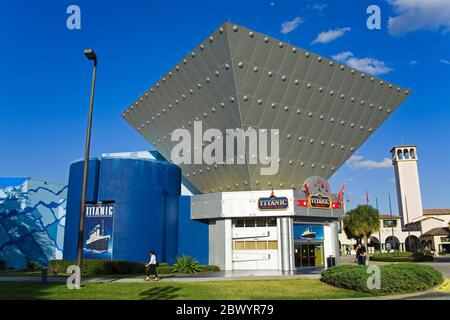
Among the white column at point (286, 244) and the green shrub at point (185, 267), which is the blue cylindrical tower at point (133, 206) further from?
the white column at point (286, 244)

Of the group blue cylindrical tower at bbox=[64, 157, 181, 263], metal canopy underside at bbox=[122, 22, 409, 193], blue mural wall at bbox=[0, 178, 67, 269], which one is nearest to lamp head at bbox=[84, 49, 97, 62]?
metal canopy underside at bbox=[122, 22, 409, 193]

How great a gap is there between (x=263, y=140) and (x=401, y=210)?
7694cm

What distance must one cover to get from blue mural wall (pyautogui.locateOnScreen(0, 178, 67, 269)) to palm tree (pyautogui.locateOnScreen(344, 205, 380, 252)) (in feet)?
130

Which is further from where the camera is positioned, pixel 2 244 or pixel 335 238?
pixel 2 244

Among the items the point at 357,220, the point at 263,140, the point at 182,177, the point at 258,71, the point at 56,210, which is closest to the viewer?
the point at 258,71

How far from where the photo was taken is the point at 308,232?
31.1 metres

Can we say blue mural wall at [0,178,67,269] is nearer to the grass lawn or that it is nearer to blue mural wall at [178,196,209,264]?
blue mural wall at [178,196,209,264]

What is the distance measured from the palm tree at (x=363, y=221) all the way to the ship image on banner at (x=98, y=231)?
38.4 meters

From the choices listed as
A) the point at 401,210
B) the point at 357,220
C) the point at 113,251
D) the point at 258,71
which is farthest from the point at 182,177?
the point at 401,210

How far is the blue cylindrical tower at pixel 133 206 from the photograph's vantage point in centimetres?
2866

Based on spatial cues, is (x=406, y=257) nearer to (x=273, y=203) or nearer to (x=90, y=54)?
(x=273, y=203)

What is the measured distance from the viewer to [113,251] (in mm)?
28125

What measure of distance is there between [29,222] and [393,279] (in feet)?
120
